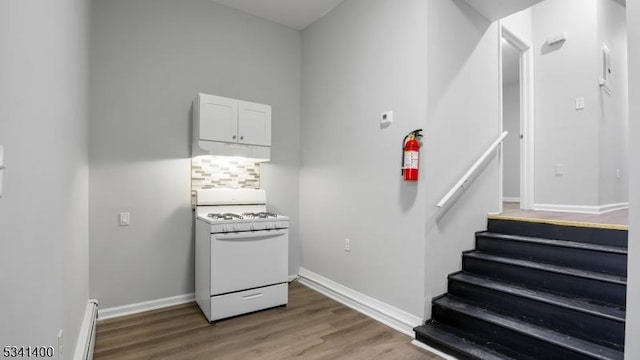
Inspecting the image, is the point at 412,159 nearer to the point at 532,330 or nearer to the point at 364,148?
the point at 364,148

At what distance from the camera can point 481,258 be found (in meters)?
2.71

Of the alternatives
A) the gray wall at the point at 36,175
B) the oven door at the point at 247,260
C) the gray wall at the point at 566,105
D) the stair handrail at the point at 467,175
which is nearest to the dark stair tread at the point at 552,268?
the stair handrail at the point at 467,175

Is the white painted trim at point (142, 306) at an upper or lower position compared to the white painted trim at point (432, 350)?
upper

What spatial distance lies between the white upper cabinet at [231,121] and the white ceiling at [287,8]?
118cm

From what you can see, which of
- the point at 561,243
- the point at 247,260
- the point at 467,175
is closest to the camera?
the point at 561,243

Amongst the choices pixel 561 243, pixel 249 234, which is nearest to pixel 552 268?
pixel 561 243

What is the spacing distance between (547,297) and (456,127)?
58.4 inches

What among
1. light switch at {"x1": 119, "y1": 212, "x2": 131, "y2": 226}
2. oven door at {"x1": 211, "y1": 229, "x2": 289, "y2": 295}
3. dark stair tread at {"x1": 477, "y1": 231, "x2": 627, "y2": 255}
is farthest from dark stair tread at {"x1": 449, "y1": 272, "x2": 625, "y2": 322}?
light switch at {"x1": 119, "y1": 212, "x2": 131, "y2": 226}

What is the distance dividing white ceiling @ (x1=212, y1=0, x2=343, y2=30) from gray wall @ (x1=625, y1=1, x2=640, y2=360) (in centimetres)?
259

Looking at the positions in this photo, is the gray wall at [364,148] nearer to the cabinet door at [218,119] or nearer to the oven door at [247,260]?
the oven door at [247,260]

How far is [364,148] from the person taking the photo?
3064mm

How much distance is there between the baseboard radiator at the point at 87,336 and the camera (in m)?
1.78

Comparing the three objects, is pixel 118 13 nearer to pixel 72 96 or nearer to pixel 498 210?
pixel 72 96

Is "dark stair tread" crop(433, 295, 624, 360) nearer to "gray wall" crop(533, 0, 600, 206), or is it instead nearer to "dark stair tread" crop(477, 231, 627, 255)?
"dark stair tread" crop(477, 231, 627, 255)
